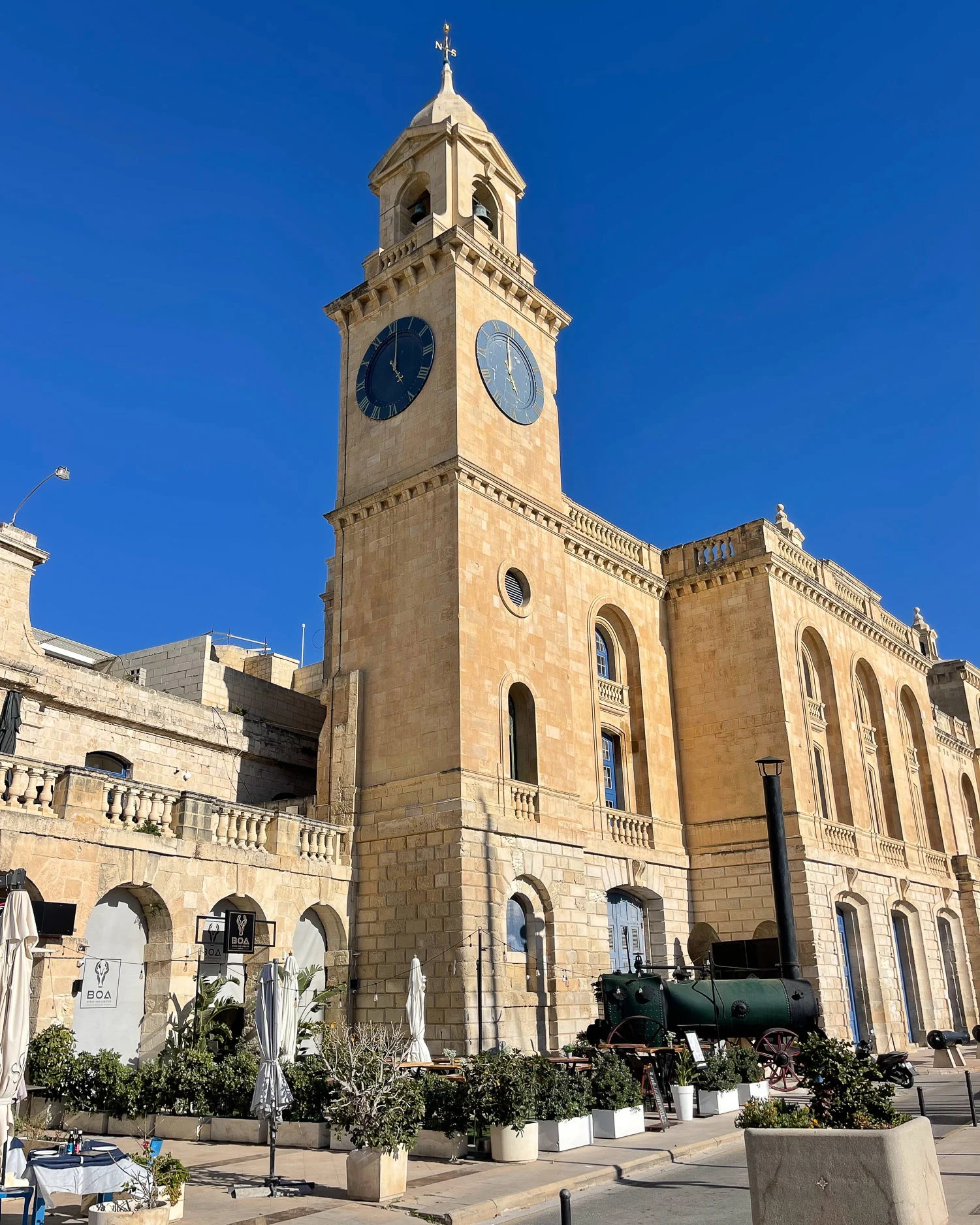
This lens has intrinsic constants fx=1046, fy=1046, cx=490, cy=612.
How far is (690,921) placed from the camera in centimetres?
2684

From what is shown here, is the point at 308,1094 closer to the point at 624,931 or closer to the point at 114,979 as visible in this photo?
the point at 114,979

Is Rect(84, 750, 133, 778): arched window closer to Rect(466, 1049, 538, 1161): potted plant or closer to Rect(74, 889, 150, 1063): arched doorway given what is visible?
Rect(74, 889, 150, 1063): arched doorway

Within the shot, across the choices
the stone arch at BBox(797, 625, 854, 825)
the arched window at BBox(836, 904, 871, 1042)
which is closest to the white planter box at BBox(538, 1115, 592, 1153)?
the arched window at BBox(836, 904, 871, 1042)

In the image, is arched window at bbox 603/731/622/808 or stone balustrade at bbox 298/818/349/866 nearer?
stone balustrade at bbox 298/818/349/866

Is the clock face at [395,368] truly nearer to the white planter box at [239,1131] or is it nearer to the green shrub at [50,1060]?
the green shrub at [50,1060]

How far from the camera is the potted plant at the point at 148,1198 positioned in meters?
8.51

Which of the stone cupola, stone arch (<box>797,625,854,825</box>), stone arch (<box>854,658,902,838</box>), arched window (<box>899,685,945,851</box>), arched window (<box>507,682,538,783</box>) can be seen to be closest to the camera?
arched window (<box>507,682,538,783</box>)

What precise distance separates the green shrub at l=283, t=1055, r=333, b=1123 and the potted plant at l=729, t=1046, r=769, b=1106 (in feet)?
24.1

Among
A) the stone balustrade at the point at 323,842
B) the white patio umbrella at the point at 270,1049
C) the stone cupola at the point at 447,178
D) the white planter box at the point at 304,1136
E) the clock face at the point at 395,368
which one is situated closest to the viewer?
the white patio umbrella at the point at 270,1049

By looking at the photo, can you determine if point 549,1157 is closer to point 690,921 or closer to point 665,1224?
point 665,1224

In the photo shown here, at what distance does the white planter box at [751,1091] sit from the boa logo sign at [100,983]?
10257 millimetres

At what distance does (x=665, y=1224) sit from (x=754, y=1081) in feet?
30.8

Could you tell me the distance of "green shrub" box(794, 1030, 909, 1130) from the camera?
329 inches

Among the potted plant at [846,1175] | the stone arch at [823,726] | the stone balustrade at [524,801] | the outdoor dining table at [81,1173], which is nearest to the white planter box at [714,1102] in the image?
the stone balustrade at [524,801]
